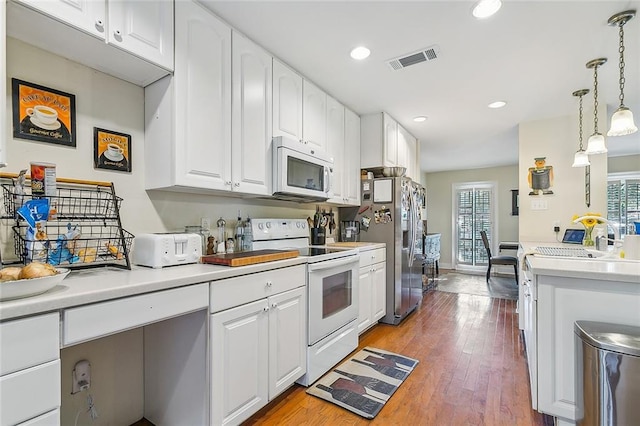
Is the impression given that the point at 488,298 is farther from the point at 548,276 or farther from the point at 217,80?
the point at 217,80

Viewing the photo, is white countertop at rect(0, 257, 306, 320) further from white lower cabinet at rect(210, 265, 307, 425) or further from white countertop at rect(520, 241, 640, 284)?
white countertop at rect(520, 241, 640, 284)

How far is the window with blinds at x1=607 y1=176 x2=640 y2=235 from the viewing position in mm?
5422

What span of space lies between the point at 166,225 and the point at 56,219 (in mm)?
540

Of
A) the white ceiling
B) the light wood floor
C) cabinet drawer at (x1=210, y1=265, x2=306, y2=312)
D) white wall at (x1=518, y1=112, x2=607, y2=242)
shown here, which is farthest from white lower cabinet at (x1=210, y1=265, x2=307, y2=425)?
white wall at (x1=518, y1=112, x2=607, y2=242)

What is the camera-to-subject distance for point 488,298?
174 inches

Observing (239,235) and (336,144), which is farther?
(336,144)

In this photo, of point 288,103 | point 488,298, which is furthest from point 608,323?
point 488,298

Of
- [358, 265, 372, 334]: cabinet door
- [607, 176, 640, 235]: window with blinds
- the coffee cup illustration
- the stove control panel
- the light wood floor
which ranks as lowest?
the light wood floor

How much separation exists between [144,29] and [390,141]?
273 cm

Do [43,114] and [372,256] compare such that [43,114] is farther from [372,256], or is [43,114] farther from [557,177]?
[557,177]

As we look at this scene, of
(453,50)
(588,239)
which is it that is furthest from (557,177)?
(453,50)

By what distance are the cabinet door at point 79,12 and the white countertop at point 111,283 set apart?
3.48 feet

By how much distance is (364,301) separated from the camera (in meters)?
2.88

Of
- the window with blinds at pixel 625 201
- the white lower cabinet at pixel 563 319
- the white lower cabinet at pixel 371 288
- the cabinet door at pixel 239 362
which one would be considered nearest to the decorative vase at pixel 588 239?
the white lower cabinet at pixel 563 319
